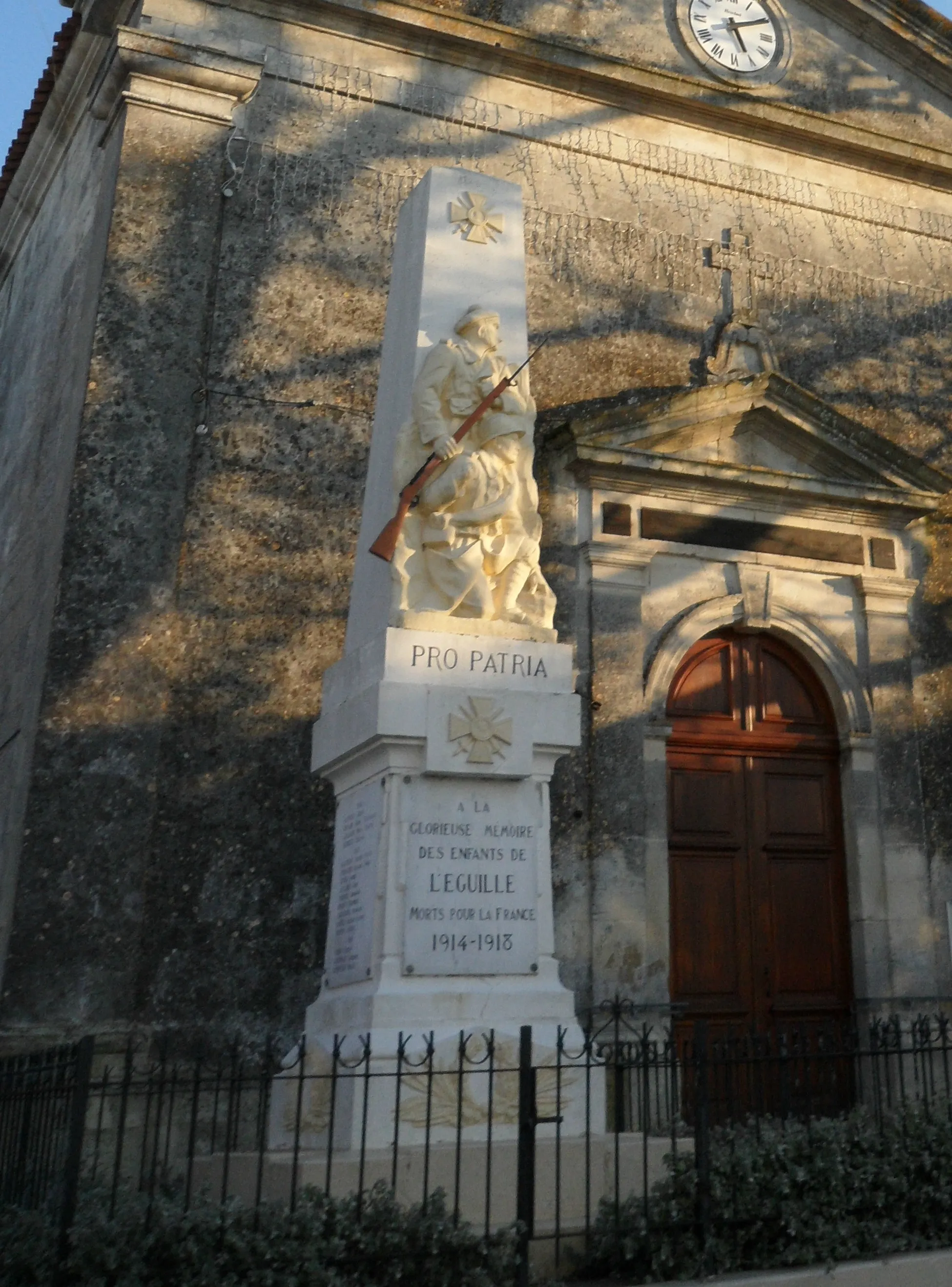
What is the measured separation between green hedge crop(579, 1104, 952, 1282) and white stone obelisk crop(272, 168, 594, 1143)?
76 cm

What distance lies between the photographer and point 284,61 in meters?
10.3

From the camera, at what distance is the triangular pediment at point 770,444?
10242mm

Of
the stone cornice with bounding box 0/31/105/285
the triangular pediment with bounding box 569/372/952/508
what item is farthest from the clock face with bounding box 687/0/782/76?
the stone cornice with bounding box 0/31/105/285

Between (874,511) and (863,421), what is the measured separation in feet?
3.04

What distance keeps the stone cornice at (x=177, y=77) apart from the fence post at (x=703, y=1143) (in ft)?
24.0

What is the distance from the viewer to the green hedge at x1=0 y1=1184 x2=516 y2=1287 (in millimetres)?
4500

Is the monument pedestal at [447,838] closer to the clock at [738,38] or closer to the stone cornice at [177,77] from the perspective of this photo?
the stone cornice at [177,77]

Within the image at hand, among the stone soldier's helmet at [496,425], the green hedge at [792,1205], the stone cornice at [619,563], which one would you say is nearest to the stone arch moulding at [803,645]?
the stone cornice at [619,563]

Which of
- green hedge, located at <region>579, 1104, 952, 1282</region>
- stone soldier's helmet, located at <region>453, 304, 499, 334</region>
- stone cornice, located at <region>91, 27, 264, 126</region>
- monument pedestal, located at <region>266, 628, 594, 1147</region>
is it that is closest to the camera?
green hedge, located at <region>579, 1104, 952, 1282</region>

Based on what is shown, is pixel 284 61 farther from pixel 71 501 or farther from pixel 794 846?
pixel 794 846

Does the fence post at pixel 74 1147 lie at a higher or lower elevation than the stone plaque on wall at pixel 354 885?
lower

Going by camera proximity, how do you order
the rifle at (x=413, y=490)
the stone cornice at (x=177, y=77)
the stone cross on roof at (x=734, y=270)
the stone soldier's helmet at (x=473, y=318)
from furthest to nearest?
the stone cross on roof at (x=734, y=270) → the stone cornice at (x=177, y=77) → the stone soldier's helmet at (x=473, y=318) → the rifle at (x=413, y=490)

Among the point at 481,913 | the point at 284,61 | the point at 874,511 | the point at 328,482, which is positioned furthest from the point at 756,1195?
the point at 284,61

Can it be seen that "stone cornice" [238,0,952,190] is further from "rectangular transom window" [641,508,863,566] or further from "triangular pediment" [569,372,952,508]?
"rectangular transom window" [641,508,863,566]
